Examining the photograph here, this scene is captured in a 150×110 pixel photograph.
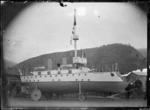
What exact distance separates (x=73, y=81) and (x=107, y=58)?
32.7 inches

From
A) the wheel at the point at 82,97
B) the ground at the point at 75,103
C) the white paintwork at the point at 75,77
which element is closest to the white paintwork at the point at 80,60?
the white paintwork at the point at 75,77

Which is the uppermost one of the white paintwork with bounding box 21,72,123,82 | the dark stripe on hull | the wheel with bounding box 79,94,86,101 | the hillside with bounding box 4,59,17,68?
the hillside with bounding box 4,59,17,68

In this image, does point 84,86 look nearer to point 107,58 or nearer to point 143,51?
point 107,58

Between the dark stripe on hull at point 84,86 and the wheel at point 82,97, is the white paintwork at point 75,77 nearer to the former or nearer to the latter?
the dark stripe on hull at point 84,86

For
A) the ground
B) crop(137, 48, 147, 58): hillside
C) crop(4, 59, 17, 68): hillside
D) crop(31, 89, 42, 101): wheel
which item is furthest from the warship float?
crop(137, 48, 147, 58): hillside

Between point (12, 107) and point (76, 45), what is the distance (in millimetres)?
1826

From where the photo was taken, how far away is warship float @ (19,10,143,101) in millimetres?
5551

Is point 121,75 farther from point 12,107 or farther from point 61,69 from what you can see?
point 12,107

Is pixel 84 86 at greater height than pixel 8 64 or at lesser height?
lesser

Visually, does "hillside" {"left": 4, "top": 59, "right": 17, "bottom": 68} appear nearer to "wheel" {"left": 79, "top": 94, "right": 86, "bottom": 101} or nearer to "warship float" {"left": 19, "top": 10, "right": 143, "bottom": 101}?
"warship float" {"left": 19, "top": 10, "right": 143, "bottom": 101}

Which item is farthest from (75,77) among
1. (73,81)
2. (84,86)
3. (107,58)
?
(107,58)

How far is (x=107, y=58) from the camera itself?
5.54 m

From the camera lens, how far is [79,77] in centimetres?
564

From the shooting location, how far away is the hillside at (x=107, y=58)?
18.1ft
